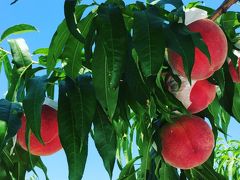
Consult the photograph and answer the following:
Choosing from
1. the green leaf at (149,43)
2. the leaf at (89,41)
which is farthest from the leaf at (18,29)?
the green leaf at (149,43)

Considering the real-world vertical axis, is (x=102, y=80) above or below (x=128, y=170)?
above

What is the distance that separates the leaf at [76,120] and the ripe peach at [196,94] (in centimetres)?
24

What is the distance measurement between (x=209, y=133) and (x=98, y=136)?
35 centimetres

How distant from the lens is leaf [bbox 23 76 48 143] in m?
1.07

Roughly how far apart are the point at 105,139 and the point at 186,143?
27 centimetres

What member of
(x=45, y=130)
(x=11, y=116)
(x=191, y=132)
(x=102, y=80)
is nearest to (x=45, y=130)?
(x=45, y=130)

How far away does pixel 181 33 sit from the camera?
1052 millimetres

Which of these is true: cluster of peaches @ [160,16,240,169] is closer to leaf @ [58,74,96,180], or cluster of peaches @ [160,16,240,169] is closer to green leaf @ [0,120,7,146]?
leaf @ [58,74,96,180]

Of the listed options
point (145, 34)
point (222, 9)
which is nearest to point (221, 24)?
point (222, 9)

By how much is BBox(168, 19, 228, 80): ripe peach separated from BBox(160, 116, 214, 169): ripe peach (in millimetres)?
179

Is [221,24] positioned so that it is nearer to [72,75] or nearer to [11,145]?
[72,75]

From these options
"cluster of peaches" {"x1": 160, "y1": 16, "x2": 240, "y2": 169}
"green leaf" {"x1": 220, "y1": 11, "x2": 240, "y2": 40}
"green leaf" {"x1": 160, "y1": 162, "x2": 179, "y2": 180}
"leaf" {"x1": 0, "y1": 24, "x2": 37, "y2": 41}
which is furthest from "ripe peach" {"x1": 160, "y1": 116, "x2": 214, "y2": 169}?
"leaf" {"x1": 0, "y1": 24, "x2": 37, "y2": 41}

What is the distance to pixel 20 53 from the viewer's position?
136 cm

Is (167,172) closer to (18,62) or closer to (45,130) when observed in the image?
(45,130)
